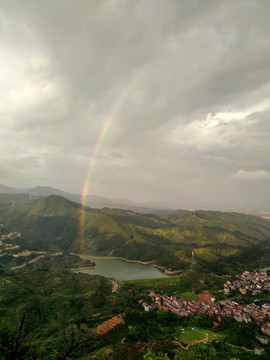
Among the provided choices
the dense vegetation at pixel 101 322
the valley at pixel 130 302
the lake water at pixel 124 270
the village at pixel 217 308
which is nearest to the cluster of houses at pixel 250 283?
the valley at pixel 130 302

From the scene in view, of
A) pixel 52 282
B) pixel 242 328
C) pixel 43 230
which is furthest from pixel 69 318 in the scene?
pixel 43 230

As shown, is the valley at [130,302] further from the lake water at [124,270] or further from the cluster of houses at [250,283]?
the lake water at [124,270]

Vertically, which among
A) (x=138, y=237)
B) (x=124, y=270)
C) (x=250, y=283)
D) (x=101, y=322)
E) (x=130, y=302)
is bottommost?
(x=124, y=270)

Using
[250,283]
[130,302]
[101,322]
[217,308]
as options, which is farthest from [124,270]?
[101,322]

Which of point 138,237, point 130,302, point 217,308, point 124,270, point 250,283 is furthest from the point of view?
point 138,237

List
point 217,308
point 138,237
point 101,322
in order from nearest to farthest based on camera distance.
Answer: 1. point 101,322
2. point 217,308
3. point 138,237

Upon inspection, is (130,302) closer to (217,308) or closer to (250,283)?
(217,308)

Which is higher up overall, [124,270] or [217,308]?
[217,308]
